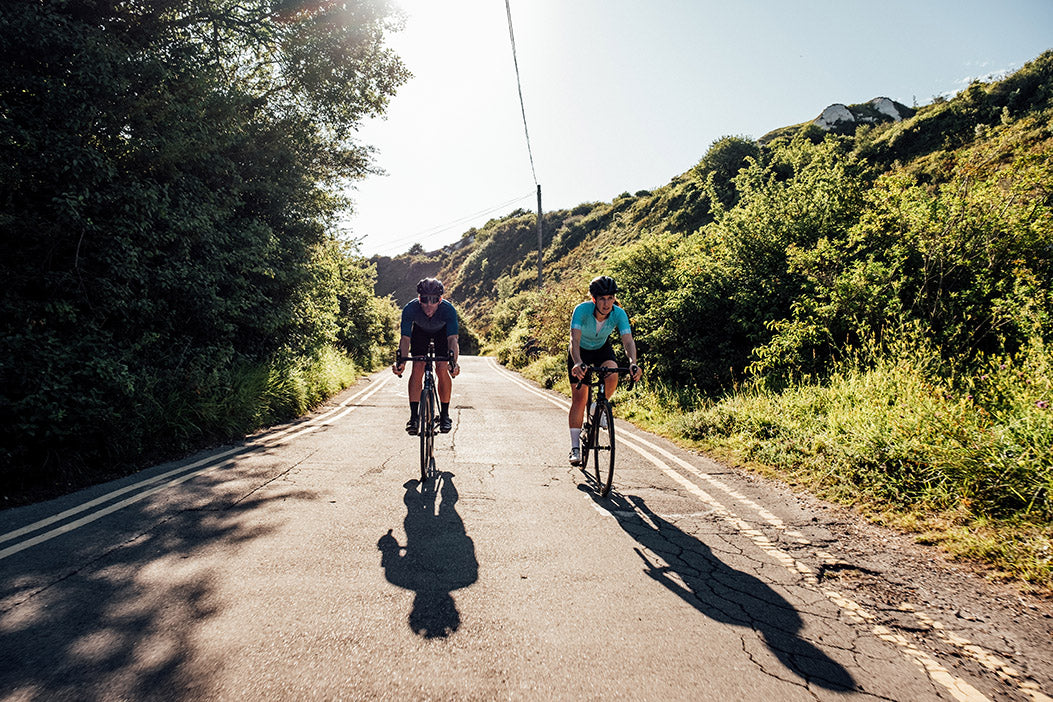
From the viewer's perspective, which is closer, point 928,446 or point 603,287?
point 928,446

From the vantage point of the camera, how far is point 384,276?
117562mm

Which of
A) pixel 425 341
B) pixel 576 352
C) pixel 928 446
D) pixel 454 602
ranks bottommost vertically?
pixel 454 602

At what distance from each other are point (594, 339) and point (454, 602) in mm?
3569

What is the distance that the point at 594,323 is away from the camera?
565 cm

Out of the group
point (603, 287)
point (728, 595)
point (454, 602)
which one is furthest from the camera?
point (603, 287)

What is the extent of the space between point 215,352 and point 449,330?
5187 mm

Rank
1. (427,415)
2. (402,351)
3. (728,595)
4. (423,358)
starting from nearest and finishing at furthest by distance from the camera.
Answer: (728,595) < (427,415) < (423,358) < (402,351)

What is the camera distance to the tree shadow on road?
2.06 metres

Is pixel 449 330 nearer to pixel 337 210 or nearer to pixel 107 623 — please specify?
pixel 107 623

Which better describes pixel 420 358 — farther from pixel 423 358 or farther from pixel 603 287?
pixel 603 287

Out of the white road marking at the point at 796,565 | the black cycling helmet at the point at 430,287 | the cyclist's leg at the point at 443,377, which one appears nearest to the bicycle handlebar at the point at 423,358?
the cyclist's leg at the point at 443,377

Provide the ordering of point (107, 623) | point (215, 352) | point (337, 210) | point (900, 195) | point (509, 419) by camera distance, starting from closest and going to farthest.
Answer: point (107, 623), point (900, 195), point (215, 352), point (509, 419), point (337, 210)

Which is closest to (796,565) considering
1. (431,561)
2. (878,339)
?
(431,561)

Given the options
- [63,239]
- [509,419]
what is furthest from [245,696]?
[509,419]
